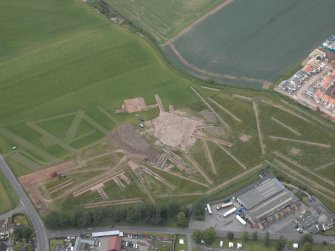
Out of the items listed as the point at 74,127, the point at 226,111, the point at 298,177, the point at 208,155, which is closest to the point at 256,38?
the point at 226,111

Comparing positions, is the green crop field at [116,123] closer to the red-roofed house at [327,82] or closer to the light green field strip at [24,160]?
the light green field strip at [24,160]

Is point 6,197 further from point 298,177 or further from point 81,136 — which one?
point 298,177

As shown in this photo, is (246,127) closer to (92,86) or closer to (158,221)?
(158,221)

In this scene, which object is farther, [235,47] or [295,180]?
[235,47]

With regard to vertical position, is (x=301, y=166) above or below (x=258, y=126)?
below

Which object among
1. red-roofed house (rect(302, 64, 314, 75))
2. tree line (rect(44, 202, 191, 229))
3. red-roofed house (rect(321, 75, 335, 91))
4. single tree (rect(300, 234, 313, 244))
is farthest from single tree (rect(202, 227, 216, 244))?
red-roofed house (rect(302, 64, 314, 75))

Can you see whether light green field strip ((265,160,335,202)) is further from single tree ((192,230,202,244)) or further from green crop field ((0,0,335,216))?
single tree ((192,230,202,244))

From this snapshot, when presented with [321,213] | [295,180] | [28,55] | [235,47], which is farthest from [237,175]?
[28,55]

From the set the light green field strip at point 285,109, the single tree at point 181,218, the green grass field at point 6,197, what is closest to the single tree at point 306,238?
the single tree at point 181,218
